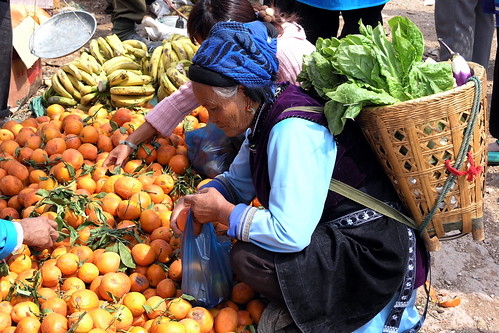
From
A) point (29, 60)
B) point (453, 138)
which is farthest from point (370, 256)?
point (29, 60)

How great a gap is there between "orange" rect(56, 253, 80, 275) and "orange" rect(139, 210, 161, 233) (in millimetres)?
424

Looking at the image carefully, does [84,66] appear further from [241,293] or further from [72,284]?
[241,293]

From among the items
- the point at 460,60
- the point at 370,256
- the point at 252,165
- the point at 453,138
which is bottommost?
the point at 370,256

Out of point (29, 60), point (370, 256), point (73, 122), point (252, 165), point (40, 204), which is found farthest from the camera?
point (29, 60)

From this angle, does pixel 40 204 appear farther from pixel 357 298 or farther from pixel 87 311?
pixel 357 298

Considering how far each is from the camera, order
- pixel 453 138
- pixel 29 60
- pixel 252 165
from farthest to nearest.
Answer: pixel 29 60 < pixel 252 165 < pixel 453 138

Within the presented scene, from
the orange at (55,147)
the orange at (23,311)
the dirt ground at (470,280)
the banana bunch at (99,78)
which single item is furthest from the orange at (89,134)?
the dirt ground at (470,280)

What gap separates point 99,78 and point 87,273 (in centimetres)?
212

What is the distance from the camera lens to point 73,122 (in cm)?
364

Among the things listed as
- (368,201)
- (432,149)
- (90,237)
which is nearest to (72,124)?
(90,237)

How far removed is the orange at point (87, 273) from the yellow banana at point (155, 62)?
202cm

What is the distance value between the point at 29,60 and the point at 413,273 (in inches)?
150

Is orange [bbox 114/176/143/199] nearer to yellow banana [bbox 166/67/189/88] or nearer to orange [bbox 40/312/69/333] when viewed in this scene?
orange [bbox 40/312/69/333]

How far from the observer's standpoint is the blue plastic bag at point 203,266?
2453 mm
